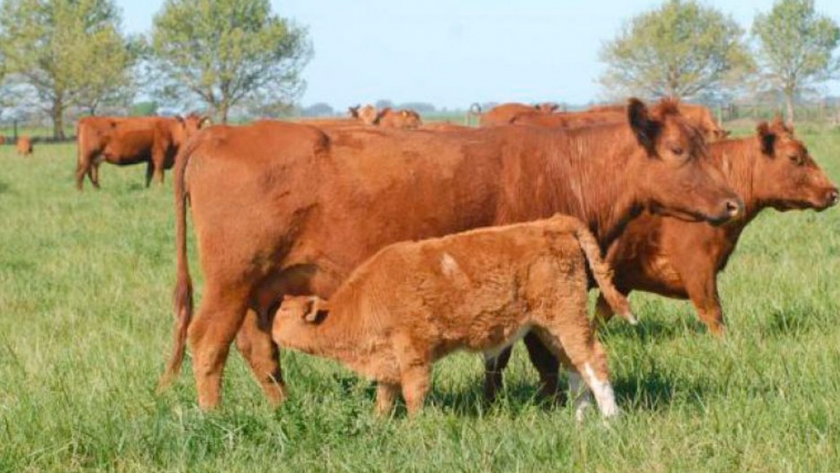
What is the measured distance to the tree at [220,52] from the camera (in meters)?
83.6

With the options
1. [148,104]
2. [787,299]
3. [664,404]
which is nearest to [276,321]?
[664,404]

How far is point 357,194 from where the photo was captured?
250 inches

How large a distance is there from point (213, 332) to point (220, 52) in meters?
79.5

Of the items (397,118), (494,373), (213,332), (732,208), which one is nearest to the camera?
(213,332)

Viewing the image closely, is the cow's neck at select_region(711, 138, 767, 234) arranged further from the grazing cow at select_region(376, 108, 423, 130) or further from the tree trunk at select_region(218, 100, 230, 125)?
the tree trunk at select_region(218, 100, 230, 125)

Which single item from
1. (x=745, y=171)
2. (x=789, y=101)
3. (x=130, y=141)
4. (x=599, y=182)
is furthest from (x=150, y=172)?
(x=789, y=101)

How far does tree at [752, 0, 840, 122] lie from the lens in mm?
82312

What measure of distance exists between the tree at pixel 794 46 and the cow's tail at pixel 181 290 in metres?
80.0

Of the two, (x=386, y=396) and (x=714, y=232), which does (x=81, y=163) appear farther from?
(x=386, y=396)

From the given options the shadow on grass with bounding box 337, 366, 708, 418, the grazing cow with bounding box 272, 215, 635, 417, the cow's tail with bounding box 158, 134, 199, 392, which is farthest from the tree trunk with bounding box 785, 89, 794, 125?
the grazing cow with bounding box 272, 215, 635, 417

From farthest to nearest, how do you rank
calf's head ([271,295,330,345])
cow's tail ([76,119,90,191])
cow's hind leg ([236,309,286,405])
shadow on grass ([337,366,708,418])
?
cow's tail ([76,119,90,191])
cow's hind leg ([236,309,286,405])
calf's head ([271,295,330,345])
shadow on grass ([337,366,708,418])

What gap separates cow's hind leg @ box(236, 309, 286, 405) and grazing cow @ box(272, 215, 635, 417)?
683 millimetres

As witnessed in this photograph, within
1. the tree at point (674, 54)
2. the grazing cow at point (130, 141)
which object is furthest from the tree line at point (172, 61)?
the grazing cow at point (130, 141)

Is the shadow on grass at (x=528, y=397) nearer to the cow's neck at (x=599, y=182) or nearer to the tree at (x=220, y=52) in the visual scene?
the cow's neck at (x=599, y=182)
